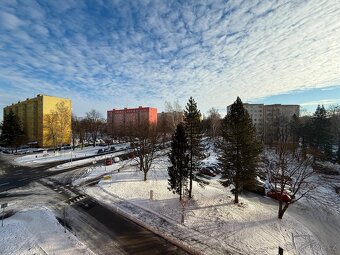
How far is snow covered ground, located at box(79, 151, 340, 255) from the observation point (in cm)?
1409

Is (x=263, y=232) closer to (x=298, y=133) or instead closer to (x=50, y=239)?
(x=50, y=239)

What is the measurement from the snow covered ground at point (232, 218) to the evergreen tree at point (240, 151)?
264 cm

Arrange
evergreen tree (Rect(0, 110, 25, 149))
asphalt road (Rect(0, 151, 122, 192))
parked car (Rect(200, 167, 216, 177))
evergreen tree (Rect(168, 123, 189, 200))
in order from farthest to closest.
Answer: evergreen tree (Rect(0, 110, 25, 149))
parked car (Rect(200, 167, 216, 177))
asphalt road (Rect(0, 151, 122, 192))
evergreen tree (Rect(168, 123, 189, 200))

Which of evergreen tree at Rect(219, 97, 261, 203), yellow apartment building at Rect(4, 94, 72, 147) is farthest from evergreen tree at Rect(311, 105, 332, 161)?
yellow apartment building at Rect(4, 94, 72, 147)

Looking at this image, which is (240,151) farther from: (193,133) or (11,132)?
(11,132)

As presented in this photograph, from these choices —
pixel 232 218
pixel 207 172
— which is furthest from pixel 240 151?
pixel 207 172

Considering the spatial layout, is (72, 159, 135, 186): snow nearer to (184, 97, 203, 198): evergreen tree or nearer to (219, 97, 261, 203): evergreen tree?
(184, 97, 203, 198): evergreen tree

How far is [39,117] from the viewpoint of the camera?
5966 centimetres

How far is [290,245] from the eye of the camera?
47.2 feet

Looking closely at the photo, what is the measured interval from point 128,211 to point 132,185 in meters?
6.56

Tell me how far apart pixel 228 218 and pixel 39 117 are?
60.4 m

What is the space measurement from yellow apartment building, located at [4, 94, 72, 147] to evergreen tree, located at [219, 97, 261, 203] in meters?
51.1

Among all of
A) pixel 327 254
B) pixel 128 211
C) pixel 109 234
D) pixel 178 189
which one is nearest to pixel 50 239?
pixel 109 234

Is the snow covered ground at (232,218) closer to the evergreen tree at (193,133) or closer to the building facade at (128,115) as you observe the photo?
the evergreen tree at (193,133)
